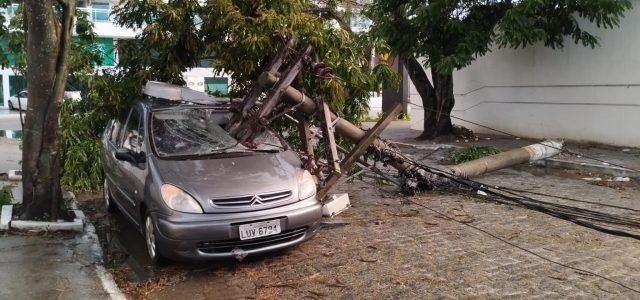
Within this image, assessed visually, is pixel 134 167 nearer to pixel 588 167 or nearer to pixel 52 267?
pixel 52 267

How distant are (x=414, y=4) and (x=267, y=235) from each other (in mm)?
9485

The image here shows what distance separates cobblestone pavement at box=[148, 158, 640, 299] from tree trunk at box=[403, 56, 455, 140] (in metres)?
8.73

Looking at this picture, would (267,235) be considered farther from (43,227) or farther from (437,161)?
(437,161)

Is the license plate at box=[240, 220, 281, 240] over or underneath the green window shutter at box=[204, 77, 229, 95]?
underneath

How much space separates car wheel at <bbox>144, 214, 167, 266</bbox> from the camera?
531 cm

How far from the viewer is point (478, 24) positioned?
42.7ft

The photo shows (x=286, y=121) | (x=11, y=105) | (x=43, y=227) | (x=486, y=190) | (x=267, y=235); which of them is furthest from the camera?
(x=11, y=105)

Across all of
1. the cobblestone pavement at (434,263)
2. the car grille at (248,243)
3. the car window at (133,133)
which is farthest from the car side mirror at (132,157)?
the car grille at (248,243)

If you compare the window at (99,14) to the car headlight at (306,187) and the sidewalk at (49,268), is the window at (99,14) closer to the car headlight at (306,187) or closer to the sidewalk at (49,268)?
the sidewalk at (49,268)

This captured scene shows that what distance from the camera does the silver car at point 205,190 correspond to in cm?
498

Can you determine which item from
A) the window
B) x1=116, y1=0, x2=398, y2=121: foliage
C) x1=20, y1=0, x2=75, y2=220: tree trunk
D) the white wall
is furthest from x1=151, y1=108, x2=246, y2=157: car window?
the window

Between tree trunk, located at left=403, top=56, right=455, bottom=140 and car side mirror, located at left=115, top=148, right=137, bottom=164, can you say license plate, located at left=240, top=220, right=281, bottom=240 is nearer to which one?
car side mirror, located at left=115, top=148, right=137, bottom=164

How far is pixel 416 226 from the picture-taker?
6711mm

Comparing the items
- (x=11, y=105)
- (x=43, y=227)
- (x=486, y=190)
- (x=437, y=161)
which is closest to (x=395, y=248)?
(x=486, y=190)
